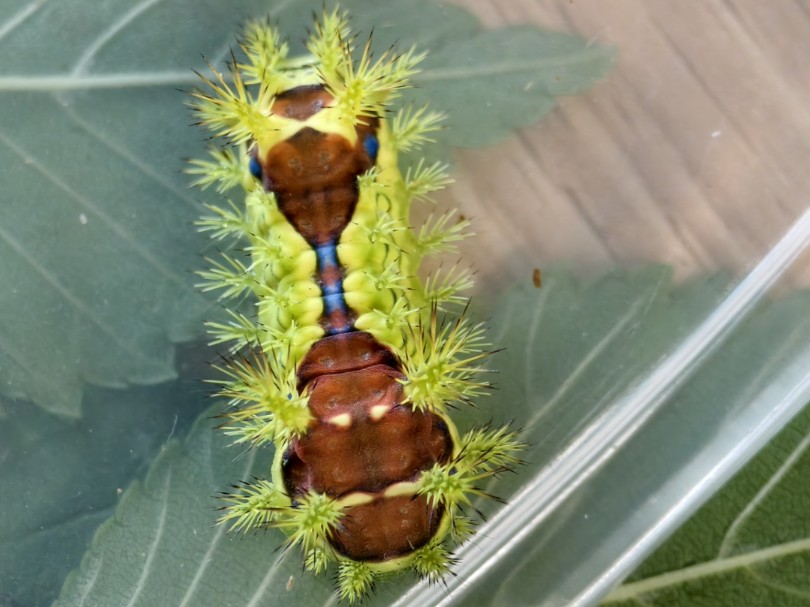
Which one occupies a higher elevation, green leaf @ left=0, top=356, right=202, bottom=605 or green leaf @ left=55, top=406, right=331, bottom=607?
green leaf @ left=0, top=356, right=202, bottom=605

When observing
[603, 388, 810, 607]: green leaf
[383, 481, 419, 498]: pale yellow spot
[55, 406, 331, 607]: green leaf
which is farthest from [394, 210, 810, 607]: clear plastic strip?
[383, 481, 419, 498]: pale yellow spot

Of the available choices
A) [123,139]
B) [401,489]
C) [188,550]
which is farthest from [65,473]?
[401,489]

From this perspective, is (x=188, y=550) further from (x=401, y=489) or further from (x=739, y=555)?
(x=739, y=555)

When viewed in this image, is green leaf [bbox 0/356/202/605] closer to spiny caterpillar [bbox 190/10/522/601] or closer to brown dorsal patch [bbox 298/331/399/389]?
spiny caterpillar [bbox 190/10/522/601]

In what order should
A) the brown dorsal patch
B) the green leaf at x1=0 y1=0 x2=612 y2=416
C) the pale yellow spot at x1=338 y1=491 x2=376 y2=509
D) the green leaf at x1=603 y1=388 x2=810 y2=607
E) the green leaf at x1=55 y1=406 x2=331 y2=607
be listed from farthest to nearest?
the green leaf at x1=603 y1=388 x2=810 y2=607 < the green leaf at x1=55 y1=406 x2=331 y2=607 < the green leaf at x1=0 y1=0 x2=612 y2=416 < the brown dorsal patch < the pale yellow spot at x1=338 y1=491 x2=376 y2=509

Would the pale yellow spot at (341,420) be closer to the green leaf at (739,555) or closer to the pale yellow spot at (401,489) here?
the pale yellow spot at (401,489)

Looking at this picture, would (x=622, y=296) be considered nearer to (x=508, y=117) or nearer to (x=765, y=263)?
(x=765, y=263)

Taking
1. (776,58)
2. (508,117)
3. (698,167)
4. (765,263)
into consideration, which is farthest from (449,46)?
(765,263)
